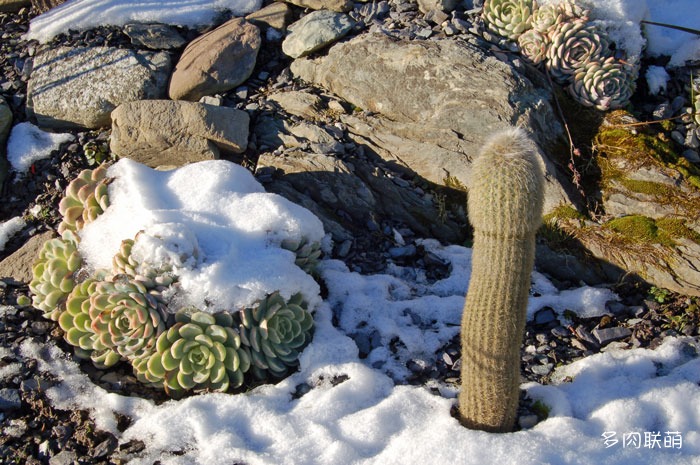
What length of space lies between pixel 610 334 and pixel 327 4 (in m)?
3.70

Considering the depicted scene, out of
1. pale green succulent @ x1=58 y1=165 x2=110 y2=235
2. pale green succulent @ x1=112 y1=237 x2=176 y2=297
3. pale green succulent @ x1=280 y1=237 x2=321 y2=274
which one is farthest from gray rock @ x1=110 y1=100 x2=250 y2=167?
pale green succulent @ x1=112 y1=237 x2=176 y2=297

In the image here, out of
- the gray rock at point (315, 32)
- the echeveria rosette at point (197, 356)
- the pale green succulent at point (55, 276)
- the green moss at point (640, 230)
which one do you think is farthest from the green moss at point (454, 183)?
the pale green succulent at point (55, 276)

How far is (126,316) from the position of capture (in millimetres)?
3451

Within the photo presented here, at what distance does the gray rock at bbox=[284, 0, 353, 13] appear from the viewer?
5.53m

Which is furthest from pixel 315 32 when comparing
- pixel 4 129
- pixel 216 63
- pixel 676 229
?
pixel 676 229

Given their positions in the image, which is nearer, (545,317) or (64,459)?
(64,459)

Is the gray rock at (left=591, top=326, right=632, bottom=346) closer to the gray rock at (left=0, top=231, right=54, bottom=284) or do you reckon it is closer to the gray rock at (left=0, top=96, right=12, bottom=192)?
the gray rock at (left=0, top=231, right=54, bottom=284)

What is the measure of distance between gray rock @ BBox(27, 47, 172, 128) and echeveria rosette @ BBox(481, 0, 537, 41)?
2778 mm

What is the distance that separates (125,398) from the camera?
3498mm

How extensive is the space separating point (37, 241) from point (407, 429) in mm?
2991

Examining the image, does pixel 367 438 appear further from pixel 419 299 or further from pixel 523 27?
pixel 523 27

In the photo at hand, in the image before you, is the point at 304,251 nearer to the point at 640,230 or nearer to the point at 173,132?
the point at 173,132

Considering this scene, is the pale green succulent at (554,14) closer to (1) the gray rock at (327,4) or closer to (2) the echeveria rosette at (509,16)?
(2) the echeveria rosette at (509,16)

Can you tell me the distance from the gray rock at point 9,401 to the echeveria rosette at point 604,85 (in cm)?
445
